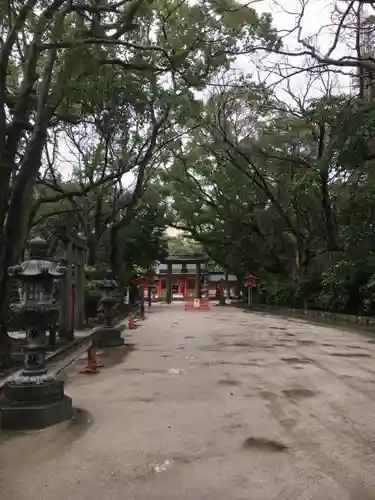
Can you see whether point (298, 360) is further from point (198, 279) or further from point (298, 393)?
point (198, 279)

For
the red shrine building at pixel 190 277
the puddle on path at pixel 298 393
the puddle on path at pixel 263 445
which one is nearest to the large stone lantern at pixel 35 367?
the puddle on path at pixel 263 445

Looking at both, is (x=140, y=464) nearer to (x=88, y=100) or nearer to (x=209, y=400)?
(x=209, y=400)

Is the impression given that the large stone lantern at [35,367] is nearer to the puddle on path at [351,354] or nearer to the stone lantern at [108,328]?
the stone lantern at [108,328]

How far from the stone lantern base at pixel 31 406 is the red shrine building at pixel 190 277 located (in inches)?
1652

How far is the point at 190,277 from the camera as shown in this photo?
2094 inches

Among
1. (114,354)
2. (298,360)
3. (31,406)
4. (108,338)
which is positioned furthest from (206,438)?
(108,338)

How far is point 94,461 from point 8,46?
21.7 ft

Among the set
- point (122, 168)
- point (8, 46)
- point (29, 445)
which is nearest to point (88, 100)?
point (8, 46)

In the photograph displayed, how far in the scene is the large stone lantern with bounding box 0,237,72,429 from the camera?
5.46 metres

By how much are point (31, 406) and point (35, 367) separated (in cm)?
47

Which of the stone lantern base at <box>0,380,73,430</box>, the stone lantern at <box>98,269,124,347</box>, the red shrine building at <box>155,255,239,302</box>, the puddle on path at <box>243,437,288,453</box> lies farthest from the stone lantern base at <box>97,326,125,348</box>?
the red shrine building at <box>155,255,239,302</box>

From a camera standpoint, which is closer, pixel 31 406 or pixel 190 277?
pixel 31 406

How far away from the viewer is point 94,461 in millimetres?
4473

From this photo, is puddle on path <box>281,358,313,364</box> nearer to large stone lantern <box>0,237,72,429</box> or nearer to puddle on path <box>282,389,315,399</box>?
puddle on path <box>282,389,315,399</box>
